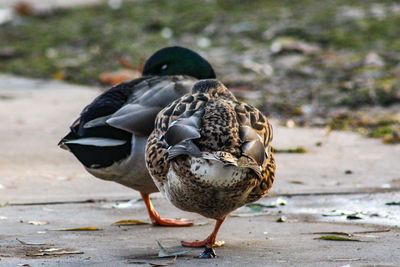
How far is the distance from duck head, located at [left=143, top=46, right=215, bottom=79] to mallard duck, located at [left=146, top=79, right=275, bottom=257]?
1.96m

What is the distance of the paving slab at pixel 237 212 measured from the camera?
535cm

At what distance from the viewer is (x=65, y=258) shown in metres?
5.29

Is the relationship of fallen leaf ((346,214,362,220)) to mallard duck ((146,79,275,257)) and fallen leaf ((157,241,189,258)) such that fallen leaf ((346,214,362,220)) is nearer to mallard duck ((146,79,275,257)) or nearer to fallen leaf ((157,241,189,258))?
mallard duck ((146,79,275,257))

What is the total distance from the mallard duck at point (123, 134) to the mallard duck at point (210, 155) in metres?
0.56

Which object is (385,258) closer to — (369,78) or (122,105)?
(122,105)

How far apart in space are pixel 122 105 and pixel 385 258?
2.01 meters

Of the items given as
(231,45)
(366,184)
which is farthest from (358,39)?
(366,184)

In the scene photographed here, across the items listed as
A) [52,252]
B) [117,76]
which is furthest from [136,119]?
[117,76]

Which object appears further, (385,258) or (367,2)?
(367,2)

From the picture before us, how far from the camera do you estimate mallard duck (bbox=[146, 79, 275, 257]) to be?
5039mm

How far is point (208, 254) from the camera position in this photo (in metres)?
5.35

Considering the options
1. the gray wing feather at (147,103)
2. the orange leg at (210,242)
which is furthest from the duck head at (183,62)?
the orange leg at (210,242)

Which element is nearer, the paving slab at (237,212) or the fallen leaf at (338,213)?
the paving slab at (237,212)

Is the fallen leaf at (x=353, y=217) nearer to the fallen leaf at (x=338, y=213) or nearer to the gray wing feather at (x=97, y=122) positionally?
the fallen leaf at (x=338, y=213)
